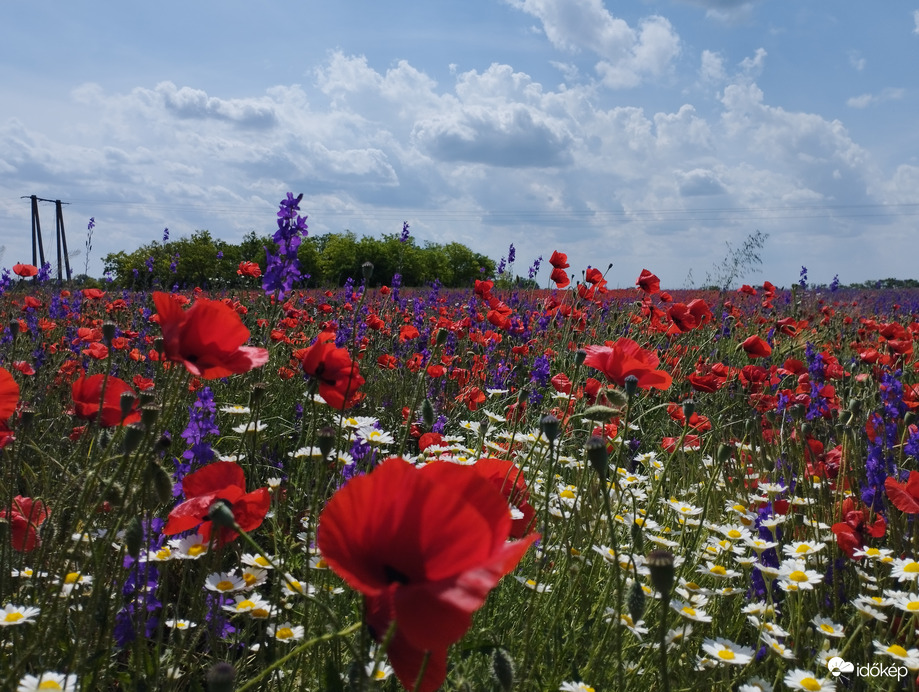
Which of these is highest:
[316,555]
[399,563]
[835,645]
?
[399,563]

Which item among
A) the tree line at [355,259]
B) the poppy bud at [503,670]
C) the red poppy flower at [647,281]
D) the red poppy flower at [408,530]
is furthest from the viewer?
the tree line at [355,259]

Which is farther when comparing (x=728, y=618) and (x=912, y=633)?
(x=728, y=618)

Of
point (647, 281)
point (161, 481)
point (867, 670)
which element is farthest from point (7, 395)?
point (647, 281)

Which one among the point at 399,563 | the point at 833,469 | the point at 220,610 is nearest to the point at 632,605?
the point at 399,563

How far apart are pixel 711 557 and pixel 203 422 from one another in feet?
5.67

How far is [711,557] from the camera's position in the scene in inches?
89.3

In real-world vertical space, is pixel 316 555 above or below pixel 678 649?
above

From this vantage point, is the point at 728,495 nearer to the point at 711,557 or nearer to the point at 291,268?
the point at 711,557

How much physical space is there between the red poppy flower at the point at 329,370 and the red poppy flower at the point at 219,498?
0.80ft

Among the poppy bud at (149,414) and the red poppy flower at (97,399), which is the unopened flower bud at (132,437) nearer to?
the poppy bud at (149,414)

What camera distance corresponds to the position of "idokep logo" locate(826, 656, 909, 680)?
1.58m

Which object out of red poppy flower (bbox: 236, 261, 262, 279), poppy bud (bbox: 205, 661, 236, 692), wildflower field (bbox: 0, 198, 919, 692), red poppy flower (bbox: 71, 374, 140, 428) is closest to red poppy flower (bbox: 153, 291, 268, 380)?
wildflower field (bbox: 0, 198, 919, 692)

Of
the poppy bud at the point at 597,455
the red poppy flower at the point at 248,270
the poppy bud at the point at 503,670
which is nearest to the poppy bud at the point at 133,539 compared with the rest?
the poppy bud at the point at 503,670

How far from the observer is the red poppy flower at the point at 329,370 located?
4.86ft
